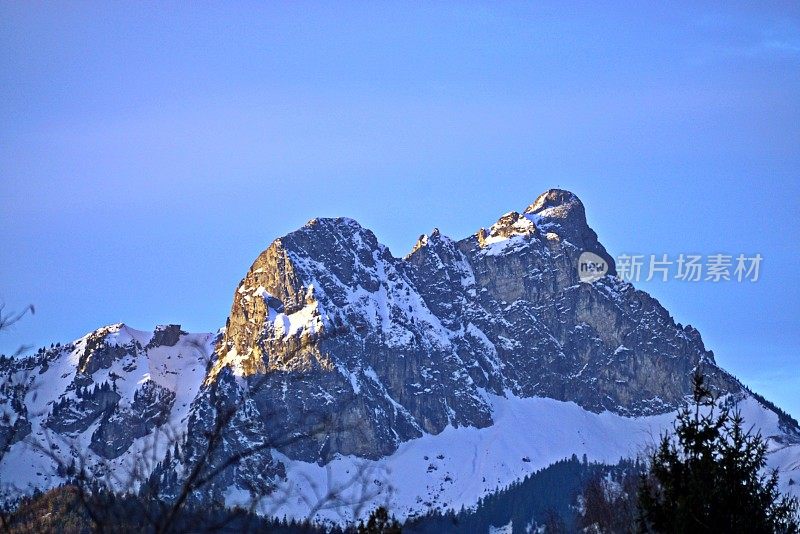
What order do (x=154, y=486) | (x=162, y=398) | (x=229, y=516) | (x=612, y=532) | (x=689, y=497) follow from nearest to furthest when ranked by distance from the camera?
(x=229, y=516) → (x=154, y=486) → (x=162, y=398) → (x=689, y=497) → (x=612, y=532)

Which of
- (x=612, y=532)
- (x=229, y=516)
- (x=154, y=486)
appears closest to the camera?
A: (x=229, y=516)

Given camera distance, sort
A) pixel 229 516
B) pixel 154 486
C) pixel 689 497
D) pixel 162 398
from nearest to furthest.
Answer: pixel 229 516 < pixel 154 486 < pixel 162 398 < pixel 689 497

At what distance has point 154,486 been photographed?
38.9ft

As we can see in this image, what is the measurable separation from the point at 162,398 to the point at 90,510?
2155 mm

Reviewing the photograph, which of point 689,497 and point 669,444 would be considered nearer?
point 689,497

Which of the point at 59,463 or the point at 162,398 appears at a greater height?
the point at 162,398

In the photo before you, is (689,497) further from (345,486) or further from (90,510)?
(90,510)

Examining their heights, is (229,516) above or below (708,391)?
below

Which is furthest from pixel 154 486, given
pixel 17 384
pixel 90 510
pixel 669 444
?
pixel 669 444

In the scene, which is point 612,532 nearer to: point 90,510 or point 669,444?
point 669,444

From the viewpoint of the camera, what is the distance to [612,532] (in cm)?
6544

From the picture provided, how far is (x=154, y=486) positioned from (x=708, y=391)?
14.1 meters

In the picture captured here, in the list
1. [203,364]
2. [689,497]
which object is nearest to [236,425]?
[203,364]

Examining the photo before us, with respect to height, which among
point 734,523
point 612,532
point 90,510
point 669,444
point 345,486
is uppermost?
point 612,532
